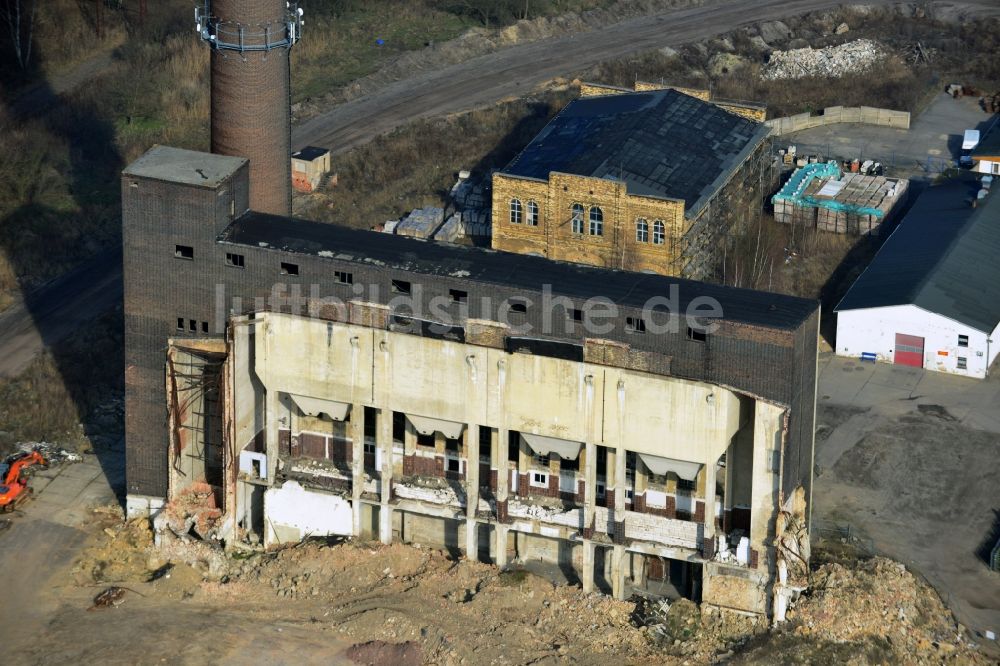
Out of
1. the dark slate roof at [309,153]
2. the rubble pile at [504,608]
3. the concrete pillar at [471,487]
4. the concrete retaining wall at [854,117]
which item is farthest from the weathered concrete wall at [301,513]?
the concrete retaining wall at [854,117]

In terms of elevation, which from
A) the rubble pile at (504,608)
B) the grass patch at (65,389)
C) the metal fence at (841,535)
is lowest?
the rubble pile at (504,608)

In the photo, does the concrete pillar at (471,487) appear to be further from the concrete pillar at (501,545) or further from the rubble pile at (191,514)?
the rubble pile at (191,514)

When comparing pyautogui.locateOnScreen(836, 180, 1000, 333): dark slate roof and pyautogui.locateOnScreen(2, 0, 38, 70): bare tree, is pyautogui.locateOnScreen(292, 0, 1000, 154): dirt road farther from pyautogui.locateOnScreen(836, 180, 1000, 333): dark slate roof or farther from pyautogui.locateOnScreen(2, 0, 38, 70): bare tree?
pyautogui.locateOnScreen(836, 180, 1000, 333): dark slate roof

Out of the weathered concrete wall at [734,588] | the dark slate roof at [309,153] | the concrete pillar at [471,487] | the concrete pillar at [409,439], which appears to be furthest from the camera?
the dark slate roof at [309,153]

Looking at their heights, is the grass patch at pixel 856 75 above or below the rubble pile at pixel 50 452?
above

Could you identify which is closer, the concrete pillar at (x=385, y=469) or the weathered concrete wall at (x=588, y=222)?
the concrete pillar at (x=385, y=469)

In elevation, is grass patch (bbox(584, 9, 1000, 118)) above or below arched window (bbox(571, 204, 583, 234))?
above

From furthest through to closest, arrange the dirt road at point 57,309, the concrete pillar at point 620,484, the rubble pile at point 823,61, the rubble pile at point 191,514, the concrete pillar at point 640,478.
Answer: the rubble pile at point 823,61 → the dirt road at point 57,309 → the rubble pile at point 191,514 → the concrete pillar at point 640,478 → the concrete pillar at point 620,484

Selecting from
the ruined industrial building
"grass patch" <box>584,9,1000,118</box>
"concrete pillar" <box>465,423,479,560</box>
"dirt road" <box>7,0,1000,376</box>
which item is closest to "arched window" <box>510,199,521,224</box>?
the ruined industrial building
